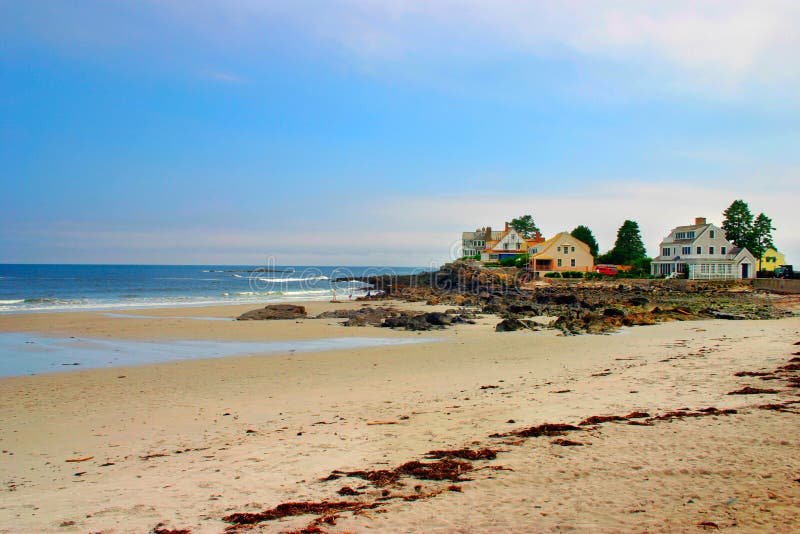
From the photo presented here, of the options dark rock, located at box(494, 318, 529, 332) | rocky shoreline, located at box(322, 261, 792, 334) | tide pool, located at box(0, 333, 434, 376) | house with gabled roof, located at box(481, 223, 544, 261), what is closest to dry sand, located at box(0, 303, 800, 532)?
tide pool, located at box(0, 333, 434, 376)

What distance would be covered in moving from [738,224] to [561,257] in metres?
24.6

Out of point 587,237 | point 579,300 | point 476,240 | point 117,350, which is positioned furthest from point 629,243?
point 117,350

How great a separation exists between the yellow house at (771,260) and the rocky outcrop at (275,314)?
57776 mm

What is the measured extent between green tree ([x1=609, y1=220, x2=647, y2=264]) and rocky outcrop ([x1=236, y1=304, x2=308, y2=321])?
56.8 metres

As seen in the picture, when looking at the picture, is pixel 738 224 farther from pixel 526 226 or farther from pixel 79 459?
pixel 79 459

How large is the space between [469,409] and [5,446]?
7.02 metres

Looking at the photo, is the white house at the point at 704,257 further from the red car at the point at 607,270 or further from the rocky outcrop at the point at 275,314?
the rocky outcrop at the point at 275,314

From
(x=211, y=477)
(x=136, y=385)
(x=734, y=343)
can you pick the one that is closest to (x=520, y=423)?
(x=211, y=477)

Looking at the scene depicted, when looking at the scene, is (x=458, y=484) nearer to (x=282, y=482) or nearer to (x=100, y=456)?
(x=282, y=482)

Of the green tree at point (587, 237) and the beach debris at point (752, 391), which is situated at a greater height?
the green tree at point (587, 237)

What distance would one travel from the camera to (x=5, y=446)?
8164mm

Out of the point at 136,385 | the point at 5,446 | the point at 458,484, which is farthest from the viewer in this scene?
the point at 136,385

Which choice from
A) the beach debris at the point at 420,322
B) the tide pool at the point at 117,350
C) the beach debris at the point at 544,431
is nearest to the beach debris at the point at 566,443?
the beach debris at the point at 544,431

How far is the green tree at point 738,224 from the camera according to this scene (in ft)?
234
